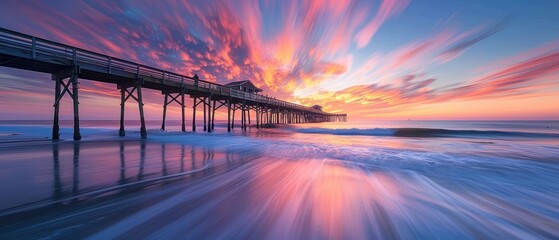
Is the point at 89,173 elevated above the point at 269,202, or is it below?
above

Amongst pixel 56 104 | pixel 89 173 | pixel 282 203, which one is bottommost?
pixel 282 203

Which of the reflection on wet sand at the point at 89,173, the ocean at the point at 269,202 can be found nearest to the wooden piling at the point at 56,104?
the reflection on wet sand at the point at 89,173

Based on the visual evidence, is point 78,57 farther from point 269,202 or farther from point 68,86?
point 269,202

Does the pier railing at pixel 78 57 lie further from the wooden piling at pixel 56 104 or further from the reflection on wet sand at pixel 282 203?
the reflection on wet sand at pixel 282 203

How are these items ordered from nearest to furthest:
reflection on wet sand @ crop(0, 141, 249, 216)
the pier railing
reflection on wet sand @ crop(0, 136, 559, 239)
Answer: reflection on wet sand @ crop(0, 136, 559, 239) → reflection on wet sand @ crop(0, 141, 249, 216) → the pier railing

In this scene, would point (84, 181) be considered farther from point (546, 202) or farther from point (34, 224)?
point (546, 202)

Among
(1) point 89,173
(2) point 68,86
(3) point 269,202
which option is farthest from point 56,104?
(3) point 269,202

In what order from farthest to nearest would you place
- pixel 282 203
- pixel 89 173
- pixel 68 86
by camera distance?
pixel 68 86
pixel 89 173
pixel 282 203

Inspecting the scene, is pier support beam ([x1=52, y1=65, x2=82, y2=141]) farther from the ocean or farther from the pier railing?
the ocean

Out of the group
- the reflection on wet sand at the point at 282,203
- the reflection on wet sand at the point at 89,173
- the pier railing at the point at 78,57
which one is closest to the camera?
the reflection on wet sand at the point at 282,203

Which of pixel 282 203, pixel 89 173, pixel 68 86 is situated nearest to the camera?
pixel 282 203

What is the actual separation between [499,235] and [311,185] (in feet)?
9.08

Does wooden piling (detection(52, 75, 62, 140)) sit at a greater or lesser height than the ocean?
greater

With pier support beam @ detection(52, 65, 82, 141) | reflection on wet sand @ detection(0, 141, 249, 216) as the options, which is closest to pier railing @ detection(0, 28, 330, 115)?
pier support beam @ detection(52, 65, 82, 141)
